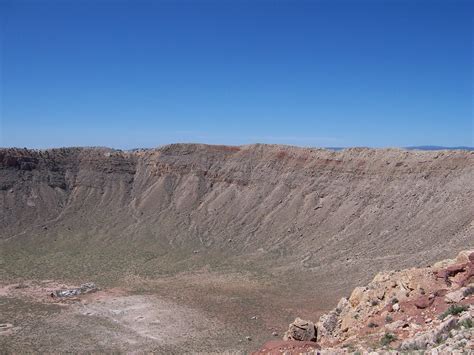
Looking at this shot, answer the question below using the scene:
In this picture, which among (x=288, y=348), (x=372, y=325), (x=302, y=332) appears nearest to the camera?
(x=288, y=348)

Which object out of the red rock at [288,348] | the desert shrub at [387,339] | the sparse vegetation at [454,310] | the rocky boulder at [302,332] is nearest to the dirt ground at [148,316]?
the rocky boulder at [302,332]

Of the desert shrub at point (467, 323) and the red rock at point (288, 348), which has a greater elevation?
the desert shrub at point (467, 323)

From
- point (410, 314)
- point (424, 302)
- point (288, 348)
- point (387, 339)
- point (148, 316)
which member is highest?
point (424, 302)

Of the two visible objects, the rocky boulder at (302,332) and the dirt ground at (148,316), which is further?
the dirt ground at (148,316)

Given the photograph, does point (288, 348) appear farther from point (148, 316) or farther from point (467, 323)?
point (148, 316)

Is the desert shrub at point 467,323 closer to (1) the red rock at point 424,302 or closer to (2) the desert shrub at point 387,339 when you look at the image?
(2) the desert shrub at point 387,339

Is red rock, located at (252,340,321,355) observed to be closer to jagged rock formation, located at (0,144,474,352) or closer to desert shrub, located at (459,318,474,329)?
desert shrub, located at (459,318,474,329)

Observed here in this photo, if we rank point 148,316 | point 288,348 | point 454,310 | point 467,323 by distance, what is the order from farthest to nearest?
point 148,316 < point 288,348 < point 454,310 < point 467,323

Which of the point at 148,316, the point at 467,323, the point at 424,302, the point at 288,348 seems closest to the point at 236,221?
the point at 148,316

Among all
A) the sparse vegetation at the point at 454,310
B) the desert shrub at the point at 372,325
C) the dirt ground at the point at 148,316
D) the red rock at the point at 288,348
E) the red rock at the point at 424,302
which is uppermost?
the sparse vegetation at the point at 454,310

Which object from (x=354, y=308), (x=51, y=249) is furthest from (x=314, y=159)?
(x=354, y=308)

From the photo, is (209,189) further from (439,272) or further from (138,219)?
(439,272)
